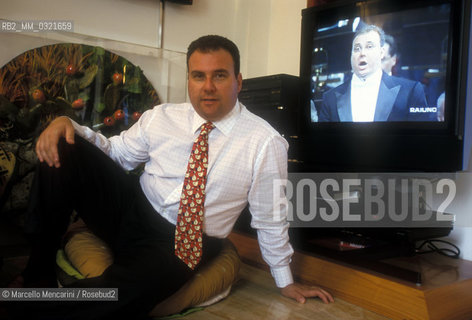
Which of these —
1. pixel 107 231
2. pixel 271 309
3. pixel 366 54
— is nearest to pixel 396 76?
pixel 366 54

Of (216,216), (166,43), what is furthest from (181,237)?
(166,43)

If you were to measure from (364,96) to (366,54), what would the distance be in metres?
0.18

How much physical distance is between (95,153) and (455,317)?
1366 mm

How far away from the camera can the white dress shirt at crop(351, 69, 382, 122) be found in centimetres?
175

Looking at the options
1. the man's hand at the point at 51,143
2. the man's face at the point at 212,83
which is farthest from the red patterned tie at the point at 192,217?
the man's hand at the point at 51,143

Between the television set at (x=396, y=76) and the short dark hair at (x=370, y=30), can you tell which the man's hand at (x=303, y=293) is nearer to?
the television set at (x=396, y=76)

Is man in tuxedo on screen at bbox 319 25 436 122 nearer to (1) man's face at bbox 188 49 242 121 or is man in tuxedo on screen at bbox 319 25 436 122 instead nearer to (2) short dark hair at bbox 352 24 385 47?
(2) short dark hair at bbox 352 24 385 47

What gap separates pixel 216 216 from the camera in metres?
1.44

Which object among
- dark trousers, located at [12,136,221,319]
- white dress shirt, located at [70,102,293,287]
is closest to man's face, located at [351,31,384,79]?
white dress shirt, located at [70,102,293,287]

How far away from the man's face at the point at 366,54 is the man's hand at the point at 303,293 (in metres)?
0.92

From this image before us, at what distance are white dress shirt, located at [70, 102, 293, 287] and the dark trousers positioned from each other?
0.23 feet

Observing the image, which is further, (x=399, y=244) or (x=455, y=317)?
(x=399, y=244)

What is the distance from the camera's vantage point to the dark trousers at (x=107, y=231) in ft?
3.91

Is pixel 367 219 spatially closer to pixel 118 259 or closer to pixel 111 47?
pixel 118 259
